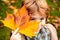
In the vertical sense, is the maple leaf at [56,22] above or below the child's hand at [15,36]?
above

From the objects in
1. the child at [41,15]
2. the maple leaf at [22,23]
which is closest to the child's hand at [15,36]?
the maple leaf at [22,23]

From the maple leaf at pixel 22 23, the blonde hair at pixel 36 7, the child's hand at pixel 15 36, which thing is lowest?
→ the child's hand at pixel 15 36

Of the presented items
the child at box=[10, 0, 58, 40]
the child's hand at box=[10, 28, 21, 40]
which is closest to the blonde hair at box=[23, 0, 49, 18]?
the child at box=[10, 0, 58, 40]

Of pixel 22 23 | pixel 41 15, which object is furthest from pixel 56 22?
pixel 22 23

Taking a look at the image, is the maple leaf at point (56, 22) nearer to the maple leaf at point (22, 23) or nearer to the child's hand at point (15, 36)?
the maple leaf at point (22, 23)

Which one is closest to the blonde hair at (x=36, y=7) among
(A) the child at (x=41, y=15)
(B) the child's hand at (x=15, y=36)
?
(A) the child at (x=41, y=15)

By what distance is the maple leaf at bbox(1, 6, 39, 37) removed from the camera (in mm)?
1562

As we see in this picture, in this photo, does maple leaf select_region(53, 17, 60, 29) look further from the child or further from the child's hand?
the child's hand

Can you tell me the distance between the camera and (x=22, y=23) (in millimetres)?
1573

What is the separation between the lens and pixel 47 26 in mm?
1638

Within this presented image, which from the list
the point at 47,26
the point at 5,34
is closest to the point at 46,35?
the point at 47,26

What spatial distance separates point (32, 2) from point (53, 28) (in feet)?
0.82

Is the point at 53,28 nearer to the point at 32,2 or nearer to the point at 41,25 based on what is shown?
the point at 41,25

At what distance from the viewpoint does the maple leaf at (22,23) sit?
1562 millimetres
